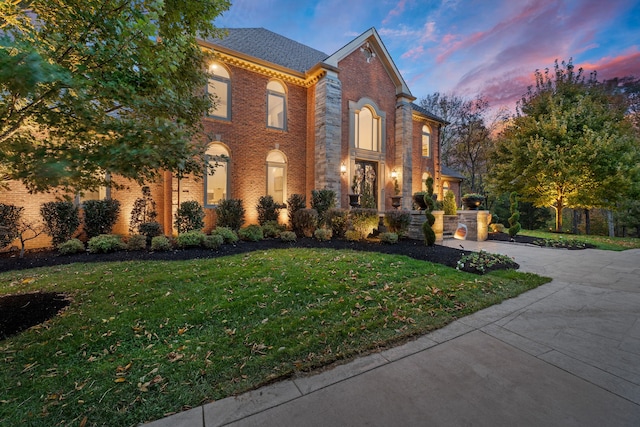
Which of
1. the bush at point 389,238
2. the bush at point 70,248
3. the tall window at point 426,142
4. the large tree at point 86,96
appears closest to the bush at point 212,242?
the bush at point 70,248

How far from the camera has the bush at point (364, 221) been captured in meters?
9.16

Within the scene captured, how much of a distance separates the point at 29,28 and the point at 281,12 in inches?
541

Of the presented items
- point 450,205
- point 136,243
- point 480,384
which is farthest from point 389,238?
point 136,243

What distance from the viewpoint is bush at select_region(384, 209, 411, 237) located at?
8922mm

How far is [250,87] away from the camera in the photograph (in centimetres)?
1075

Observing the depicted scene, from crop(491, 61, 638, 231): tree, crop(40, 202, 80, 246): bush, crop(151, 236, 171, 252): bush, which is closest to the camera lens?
crop(151, 236, 171, 252): bush

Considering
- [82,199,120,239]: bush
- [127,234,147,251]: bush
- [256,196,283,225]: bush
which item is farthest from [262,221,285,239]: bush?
[82,199,120,239]: bush

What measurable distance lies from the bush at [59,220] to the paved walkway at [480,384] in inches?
335

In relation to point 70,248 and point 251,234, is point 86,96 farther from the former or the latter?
point 251,234

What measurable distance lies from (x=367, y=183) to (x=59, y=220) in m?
12.2

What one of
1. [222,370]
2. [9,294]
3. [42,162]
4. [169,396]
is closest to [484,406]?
[222,370]

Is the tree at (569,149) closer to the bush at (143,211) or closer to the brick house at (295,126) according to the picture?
the brick house at (295,126)

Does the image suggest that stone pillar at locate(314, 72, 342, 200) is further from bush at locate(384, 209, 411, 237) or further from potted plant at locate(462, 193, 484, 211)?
potted plant at locate(462, 193, 484, 211)

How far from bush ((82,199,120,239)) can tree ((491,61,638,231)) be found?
18854mm
